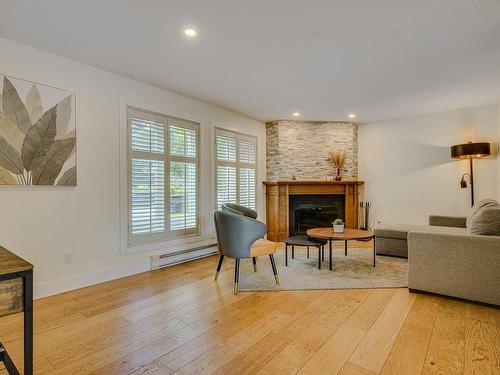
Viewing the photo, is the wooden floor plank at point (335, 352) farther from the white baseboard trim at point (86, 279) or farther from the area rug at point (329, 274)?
the white baseboard trim at point (86, 279)

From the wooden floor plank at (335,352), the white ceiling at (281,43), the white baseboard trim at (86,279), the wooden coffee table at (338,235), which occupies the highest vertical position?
the white ceiling at (281,43)

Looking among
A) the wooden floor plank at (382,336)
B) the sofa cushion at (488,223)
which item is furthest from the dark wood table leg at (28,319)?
the sofa cushion at (488,223)

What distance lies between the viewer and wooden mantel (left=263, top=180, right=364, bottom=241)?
5988 millimetres

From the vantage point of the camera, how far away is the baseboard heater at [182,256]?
157 inches

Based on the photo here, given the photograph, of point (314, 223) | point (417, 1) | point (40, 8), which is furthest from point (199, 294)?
point (314, 223)

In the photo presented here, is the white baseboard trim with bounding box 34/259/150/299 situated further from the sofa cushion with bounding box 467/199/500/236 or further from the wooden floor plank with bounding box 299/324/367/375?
the sofa cushion with bounding box 467/199/500/236

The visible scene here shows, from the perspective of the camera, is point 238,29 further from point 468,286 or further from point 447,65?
point 468,286

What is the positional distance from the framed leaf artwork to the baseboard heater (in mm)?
1488

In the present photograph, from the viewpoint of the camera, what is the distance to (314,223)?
6.24m

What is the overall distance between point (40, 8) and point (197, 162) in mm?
2744

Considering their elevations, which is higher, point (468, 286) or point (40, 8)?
point (40, 8)

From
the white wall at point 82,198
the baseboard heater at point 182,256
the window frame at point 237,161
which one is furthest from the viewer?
the window frame at point 237,161

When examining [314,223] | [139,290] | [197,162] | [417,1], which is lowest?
[139,290]

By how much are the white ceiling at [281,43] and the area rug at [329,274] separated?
8.42ft
